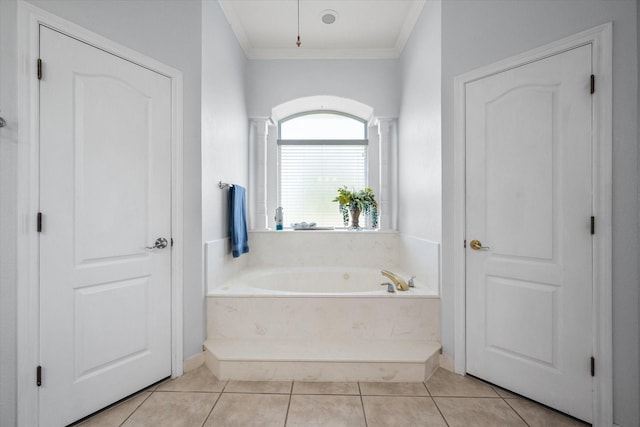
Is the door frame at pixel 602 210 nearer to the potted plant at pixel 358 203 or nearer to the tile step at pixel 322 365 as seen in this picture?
the tile step at pixel 322 365

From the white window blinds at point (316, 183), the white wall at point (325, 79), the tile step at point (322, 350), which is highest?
the white wall at point (325, 79)

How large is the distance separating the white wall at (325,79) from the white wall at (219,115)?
26cm

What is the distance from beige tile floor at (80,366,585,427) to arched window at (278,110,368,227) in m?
1.98

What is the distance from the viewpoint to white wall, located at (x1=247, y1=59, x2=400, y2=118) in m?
3.13

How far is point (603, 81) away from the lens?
57.6 inches

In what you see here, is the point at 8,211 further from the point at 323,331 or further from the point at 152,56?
the point at 323,331

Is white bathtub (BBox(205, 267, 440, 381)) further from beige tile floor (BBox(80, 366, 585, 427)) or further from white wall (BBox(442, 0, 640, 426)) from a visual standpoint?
white wall (BBox(442, 0, 640, 426))

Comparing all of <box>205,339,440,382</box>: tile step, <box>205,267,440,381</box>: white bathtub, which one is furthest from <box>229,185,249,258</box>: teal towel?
<box>205,339,440,382</box>: tile step

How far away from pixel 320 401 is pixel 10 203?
1.85 meters

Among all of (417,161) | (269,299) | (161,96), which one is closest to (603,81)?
(417,161)

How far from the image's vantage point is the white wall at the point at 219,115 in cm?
216

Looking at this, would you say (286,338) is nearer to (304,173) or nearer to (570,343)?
(570,343)

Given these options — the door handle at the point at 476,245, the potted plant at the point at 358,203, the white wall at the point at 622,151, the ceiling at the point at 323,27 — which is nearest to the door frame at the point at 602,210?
the white wall at the point at 622,151

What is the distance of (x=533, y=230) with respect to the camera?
1708 millimetres
